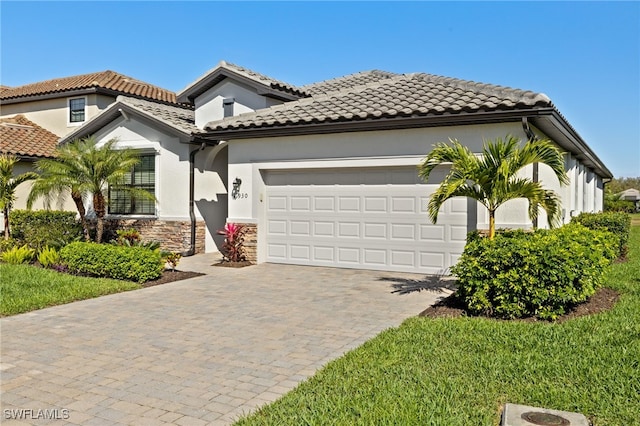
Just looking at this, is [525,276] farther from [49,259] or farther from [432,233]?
[49,259]

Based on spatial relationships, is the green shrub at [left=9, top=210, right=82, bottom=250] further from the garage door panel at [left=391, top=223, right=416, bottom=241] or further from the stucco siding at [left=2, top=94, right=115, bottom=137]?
the garage door panel at [left=391, top=223, right=416, bottom=241]

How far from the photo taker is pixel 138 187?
16.9 meters

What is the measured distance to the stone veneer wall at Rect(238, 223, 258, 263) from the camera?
1402 cm

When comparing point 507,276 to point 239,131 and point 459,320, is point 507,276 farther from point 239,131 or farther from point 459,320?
point 239,131

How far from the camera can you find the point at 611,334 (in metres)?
6.51

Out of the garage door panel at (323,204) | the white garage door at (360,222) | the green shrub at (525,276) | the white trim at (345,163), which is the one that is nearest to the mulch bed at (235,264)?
the white garage door at (360,222)

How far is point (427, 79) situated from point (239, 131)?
5449 mm

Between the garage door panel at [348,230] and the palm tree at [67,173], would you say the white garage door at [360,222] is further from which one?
the palm tree at [67,173]

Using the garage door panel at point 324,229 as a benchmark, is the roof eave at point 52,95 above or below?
above

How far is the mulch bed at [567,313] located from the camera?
784cm

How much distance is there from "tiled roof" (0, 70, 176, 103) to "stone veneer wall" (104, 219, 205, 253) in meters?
8.17

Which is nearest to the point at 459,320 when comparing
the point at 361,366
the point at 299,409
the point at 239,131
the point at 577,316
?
the point at 577,316

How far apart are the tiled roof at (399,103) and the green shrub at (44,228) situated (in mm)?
5293

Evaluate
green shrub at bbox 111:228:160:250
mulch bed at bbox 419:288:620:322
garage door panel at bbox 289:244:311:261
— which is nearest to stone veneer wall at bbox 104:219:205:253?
green shrub at bbox 111:228:160:250
